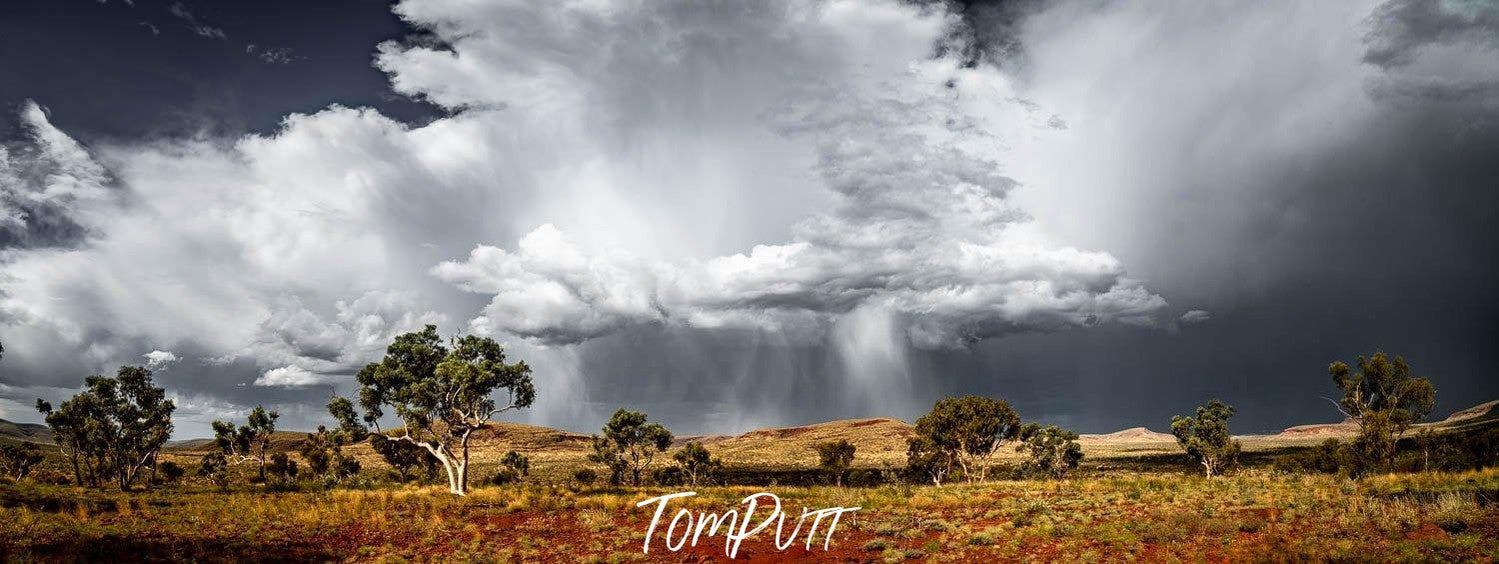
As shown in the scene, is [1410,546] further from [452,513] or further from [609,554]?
[452,513]

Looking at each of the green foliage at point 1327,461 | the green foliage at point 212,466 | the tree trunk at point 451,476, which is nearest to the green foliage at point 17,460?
the green foliage at point 212,466

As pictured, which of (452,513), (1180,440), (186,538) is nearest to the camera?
(186,538)

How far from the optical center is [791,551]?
22.1m

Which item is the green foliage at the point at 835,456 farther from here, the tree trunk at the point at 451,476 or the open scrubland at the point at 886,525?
the tree trunk at the point at 451,476

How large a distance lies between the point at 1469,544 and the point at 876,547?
14143 millimetres

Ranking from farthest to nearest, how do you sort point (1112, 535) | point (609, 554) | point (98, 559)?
point (609, 554), point (1112, 535), point (98, 559)

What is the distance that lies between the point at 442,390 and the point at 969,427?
157ft

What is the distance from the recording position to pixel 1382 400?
51.8m

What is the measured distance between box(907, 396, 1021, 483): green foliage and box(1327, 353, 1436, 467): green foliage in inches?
1003

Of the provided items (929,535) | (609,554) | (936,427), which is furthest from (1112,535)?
(936,427)

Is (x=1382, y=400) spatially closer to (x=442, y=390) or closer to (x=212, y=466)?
(x=442, y=390)

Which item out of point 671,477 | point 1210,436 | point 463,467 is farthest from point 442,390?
A: point 1210,436

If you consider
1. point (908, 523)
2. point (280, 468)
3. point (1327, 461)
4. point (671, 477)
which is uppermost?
point (908, 523)

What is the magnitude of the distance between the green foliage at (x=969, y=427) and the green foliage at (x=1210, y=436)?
22556mm
